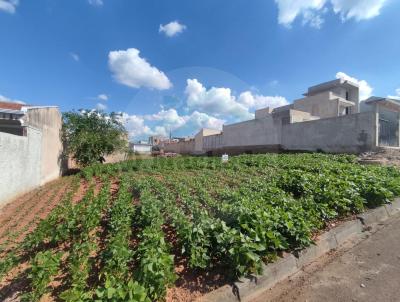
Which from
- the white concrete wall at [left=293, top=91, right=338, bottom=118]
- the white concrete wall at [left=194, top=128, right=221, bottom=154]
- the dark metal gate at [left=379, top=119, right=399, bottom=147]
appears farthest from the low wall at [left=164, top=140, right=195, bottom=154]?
the dark metal gate at [left=379, top=119, right=399, bottom=147]

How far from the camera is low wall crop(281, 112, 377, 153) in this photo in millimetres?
16203

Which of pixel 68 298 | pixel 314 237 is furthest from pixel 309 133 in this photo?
pixel 68 298

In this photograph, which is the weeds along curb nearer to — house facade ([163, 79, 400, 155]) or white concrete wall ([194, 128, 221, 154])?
house facade ([163, 79, 400, 155])

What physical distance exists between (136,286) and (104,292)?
0.27m

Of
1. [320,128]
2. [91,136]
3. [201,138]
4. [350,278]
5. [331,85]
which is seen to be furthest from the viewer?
[201,138]

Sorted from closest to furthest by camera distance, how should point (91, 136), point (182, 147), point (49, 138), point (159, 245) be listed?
1. point (159, 245)
2. point (49, 138)
3. point (91, 136)
4. point (182, 147)

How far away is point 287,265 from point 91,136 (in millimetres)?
14194

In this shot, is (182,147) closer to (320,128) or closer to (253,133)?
(253,133)

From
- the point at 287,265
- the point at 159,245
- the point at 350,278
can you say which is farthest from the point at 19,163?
the point at 350,278

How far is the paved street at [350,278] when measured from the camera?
2498 mm

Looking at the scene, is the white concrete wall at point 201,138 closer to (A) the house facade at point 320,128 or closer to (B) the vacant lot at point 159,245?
(A) the house facade at point 320,128

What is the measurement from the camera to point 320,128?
19.5m

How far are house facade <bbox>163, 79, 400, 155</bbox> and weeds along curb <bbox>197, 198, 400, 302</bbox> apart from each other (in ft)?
48.1

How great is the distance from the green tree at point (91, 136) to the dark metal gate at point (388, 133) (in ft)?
59.0
